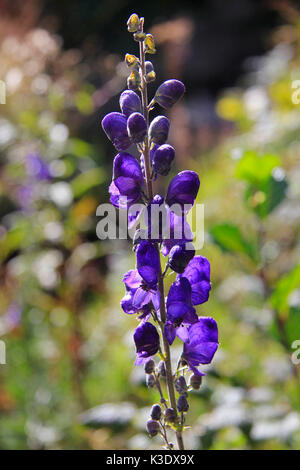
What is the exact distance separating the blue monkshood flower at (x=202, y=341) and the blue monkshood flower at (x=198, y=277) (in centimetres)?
6

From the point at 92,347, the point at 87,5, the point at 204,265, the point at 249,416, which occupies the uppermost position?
the point at 87,5

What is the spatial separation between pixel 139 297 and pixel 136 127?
450 millimetres

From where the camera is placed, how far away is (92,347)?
3811 millimetres

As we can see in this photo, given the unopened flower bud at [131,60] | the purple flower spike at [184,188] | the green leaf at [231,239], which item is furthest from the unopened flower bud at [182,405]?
the unopened flower bud at [131,60]

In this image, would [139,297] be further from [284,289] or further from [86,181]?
[86,181]

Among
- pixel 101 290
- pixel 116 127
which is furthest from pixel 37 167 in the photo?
pixel 101 290

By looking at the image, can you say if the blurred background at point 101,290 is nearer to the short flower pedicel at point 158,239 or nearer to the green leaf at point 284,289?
the green leaf at point 284,289

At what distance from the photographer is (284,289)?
1.75 meters

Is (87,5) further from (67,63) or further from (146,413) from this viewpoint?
(146,413)

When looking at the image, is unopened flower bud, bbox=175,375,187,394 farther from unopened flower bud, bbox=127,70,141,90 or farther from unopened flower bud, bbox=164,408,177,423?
unopened flower bud, bbox=127,70,141,90
